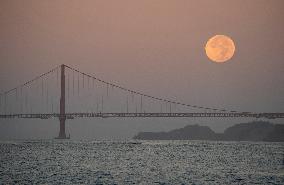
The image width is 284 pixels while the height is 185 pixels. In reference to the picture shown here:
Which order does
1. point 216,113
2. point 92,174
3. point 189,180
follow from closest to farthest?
point 189,180 < point 92,174 < point 216,113

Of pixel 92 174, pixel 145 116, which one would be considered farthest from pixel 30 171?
pixel 145 116

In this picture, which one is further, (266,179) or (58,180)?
(266,179)

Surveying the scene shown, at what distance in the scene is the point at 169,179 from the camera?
119ft

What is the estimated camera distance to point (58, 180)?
3478 cm

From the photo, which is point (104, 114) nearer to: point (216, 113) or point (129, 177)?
point (216, 113)

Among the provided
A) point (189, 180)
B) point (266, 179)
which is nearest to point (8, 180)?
point (189, 180)

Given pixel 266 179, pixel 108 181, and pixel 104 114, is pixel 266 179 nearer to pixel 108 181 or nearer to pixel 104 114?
pixel 108 181

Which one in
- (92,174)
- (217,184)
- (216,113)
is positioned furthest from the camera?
(216,113)

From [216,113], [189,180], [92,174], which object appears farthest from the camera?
[216,113]

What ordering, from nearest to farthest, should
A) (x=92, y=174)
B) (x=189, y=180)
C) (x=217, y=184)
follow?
1. (x=217, y=184)
2. (x=189, y=180)
3. (x=92, y=174)

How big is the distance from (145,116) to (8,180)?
72723 millimetres

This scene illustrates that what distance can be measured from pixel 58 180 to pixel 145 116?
2839 inches

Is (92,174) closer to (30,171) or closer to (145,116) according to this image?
(30,171)

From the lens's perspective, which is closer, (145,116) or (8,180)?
(8,180)
